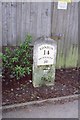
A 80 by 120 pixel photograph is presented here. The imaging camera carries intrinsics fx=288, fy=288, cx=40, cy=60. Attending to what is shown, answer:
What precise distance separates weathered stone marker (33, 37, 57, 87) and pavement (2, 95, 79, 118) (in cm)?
54

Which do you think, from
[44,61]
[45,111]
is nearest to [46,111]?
[45,111]

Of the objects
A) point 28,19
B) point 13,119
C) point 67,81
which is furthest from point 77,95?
point 28,19

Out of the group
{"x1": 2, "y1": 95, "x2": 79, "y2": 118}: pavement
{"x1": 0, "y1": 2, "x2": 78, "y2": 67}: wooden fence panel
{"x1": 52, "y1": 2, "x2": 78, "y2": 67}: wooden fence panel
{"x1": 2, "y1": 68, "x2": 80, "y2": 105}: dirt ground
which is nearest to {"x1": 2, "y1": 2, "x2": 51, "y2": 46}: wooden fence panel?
{"x1": 0, "y1": 2, "x2": 78, "y2": 67}: wooden fence panel

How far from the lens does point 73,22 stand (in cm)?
625

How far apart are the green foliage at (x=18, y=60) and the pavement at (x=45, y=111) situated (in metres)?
0.74

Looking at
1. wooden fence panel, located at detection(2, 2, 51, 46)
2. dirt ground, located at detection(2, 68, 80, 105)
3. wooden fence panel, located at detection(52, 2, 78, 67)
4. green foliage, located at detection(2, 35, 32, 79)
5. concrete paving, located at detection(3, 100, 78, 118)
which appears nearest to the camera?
concrete paving, located at detection(3, 100, 78, 118)

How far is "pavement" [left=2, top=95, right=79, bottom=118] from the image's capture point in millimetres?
5020

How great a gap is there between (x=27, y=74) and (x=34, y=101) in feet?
2.67

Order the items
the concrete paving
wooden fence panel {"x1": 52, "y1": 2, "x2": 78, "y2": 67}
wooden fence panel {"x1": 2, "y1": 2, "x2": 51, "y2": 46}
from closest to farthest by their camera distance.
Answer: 1. the concrete paving
2. wooden fence panel {"x1": 2, "y1": 2, "x2": 51, "y2": 46}
3. wooden fence panel {"x1": 52, "y1": 2, "x2": 78, "y2": 67}

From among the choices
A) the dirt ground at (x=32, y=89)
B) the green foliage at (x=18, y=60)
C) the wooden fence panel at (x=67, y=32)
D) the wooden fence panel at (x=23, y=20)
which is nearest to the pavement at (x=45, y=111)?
the dirt ground at (x=32, y=89)

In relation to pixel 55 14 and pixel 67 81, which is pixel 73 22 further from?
pixel 67 81

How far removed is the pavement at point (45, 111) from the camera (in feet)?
16.5

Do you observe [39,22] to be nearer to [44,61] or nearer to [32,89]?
[44,61]

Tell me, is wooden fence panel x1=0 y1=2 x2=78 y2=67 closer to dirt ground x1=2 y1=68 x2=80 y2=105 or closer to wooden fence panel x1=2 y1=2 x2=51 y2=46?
wooden fence panel x1=2 y1=2 x2=51 y2=46
